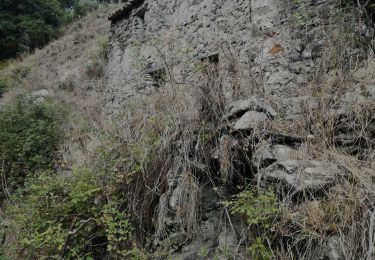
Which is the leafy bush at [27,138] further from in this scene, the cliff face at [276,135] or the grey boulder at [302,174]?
the grey boulder at [302,174]

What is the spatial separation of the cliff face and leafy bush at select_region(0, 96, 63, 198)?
3.49 metres

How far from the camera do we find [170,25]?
6109mm

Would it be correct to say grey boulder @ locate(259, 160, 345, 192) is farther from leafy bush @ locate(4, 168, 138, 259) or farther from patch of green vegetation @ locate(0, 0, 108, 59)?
patch of green vegetation @ locate(0, 0, 108, 59)

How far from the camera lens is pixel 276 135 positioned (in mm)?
2602

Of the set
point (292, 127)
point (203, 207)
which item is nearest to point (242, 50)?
point (292, 127)

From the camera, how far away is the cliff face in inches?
87.9

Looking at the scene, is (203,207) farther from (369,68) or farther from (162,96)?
(369,68)

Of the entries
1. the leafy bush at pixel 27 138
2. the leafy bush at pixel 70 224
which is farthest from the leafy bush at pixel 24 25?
the leafy bush at pixel 70 224

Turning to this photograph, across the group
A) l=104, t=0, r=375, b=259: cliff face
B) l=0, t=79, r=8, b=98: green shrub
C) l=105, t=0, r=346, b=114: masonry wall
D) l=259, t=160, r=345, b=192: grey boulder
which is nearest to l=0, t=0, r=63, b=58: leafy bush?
l=0, t=79, r=8, b=98: green shrub

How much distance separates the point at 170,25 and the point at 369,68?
403 centimetres

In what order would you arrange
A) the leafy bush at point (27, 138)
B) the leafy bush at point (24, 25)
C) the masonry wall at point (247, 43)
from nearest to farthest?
the masonry wall at point (247, 43) → the leafy bush at point (27, 138) → the leafy bush at point (24, 25)

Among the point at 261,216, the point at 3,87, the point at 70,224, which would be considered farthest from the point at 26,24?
the point at 261,216

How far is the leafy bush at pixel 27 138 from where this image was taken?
19.1ft

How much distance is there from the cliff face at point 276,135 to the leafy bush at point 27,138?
349 cm
